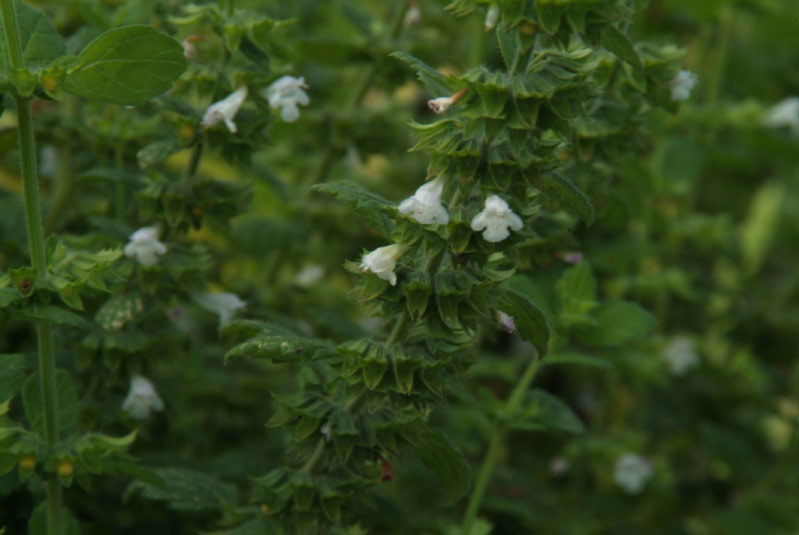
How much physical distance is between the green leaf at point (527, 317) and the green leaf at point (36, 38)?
0.85 meters

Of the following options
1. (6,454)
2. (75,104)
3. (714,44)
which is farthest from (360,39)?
(714,44)

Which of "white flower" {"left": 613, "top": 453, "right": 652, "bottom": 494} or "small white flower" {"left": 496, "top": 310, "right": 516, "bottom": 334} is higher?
"small white flower" {"left": 496, "top": 310, "right": 516, "bottom": 334}

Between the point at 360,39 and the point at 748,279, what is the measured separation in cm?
188

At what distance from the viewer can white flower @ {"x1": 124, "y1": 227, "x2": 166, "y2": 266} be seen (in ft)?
6.53

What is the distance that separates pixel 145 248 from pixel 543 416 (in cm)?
91

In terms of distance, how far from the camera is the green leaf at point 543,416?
82.0 inches

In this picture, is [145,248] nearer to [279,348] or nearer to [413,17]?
[279,348]

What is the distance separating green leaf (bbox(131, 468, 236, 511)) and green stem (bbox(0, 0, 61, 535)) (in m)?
0.18

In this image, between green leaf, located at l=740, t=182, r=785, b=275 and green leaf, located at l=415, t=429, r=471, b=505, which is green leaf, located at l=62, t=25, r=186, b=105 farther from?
green leaf, located at l=740, t=182, r=785, b=275

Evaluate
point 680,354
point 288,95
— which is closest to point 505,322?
point 288,95

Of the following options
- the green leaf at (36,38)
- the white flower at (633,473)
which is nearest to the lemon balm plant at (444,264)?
the green leaf at (36,38)

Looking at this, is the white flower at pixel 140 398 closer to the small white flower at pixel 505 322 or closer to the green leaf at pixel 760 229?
the small white flower at pixel 505 322

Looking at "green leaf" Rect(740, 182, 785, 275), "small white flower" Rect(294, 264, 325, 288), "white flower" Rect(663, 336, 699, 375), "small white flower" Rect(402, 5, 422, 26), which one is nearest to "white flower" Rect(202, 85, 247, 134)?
"small white flower" Rect(402, 5, 422, 26)

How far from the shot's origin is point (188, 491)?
1932 mm
